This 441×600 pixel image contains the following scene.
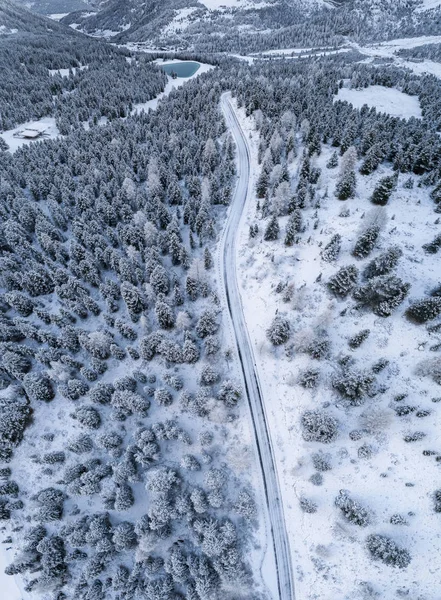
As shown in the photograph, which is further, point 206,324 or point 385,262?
point 206,324

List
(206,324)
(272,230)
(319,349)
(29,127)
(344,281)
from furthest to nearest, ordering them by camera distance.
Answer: (29,127)
(272,230)
(206,324)
(344,281)
(319,349)

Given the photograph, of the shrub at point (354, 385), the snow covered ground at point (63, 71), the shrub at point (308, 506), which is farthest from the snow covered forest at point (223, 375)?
the snow covered ground at point (63, 71)

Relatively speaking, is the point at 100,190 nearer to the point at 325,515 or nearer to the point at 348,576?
the point at 325,515

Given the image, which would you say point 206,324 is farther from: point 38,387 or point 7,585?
point 7,585

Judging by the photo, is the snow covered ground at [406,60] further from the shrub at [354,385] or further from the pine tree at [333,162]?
the shrub at [354,385]

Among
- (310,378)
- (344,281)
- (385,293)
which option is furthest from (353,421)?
(344,281)
